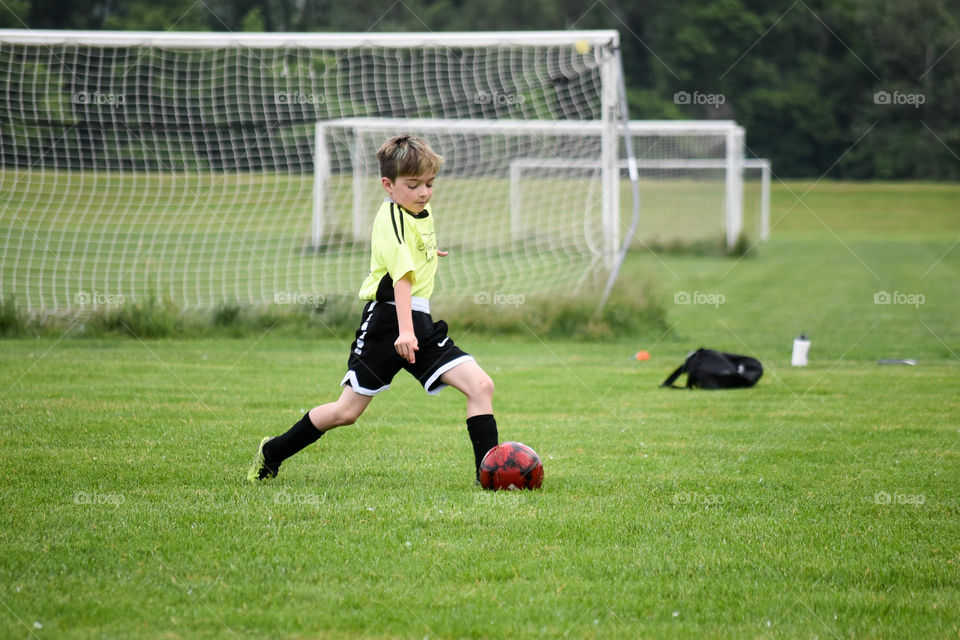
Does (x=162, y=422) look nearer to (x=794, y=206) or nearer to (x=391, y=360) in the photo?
(x=391, y=360)

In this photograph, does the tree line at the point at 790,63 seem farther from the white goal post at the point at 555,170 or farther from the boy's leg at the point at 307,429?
the boy's leg at the point at 307,429

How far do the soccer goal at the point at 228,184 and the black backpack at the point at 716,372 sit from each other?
3.96 m

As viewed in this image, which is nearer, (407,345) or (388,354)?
(407,345)

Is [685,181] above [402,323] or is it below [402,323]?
above

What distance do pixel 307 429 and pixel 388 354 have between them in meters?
0.60

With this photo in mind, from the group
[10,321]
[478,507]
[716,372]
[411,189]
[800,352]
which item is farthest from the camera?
[10,321]

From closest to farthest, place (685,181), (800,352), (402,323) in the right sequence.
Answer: (402,323), (800,352), (685,181)

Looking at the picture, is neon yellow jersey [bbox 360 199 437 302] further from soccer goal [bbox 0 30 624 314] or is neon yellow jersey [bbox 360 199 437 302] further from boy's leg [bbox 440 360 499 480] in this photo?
soccer goal [bbox 0 30 624 314]

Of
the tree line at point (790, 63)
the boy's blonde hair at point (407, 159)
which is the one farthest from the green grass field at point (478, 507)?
the tree line at point (790, 63)

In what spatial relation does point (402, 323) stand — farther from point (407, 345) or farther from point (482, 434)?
point (482, 434)

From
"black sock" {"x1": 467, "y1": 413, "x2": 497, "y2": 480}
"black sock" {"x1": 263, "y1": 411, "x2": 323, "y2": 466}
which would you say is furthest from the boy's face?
"black sock" {"x1": 263, "y1": 411, "x2": 323, "y2": 466}

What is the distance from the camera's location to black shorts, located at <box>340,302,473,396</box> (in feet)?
16.6

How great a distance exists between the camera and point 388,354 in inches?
200

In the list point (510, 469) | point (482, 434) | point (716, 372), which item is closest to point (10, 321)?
point (716, 372)
